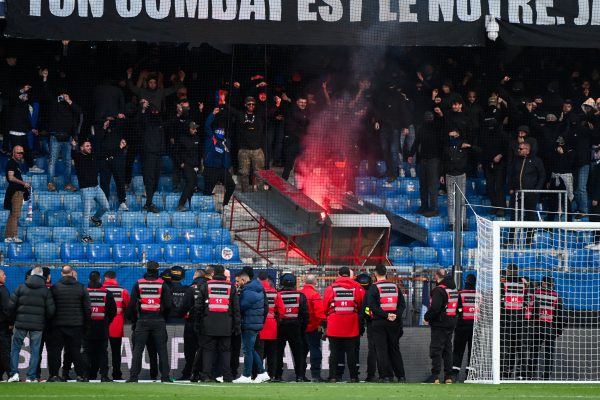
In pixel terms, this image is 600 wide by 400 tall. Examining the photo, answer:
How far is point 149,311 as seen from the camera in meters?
15.7

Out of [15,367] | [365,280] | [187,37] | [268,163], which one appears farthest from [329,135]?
[15,367]

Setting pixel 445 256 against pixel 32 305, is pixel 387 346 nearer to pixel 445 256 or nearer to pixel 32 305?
pixel 32 305

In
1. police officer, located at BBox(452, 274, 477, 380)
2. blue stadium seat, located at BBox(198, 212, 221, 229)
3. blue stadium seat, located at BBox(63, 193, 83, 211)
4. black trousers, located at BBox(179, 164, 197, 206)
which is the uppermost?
black trousers, located at BBox(179, 164, 197, 206)

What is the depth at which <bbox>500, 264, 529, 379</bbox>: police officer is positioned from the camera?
16516 mm

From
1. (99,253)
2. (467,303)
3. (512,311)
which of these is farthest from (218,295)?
(99,253)

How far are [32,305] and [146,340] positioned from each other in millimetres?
1352

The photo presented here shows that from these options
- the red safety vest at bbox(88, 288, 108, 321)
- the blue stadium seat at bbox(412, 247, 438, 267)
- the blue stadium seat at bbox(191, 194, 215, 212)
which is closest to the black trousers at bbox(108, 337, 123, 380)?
the red safety vest at bbox(88, 288, 108, 321)

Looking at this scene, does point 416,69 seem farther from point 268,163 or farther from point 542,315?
point 542,315

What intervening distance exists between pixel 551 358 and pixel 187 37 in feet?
24.8

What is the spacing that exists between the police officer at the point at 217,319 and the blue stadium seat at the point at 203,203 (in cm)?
593

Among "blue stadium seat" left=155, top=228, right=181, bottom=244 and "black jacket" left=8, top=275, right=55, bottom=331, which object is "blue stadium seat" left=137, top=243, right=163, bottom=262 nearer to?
"blue stadium seat" left=155, top=228, right=181, bottom=244

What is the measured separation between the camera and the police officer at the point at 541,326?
16.6m

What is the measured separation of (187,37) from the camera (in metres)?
20.6

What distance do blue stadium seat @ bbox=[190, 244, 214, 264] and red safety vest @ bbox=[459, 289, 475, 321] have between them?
5086 mm
